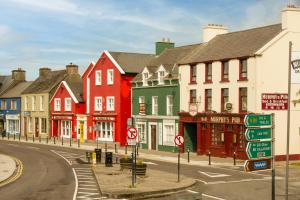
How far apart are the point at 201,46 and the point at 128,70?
12.0 meters

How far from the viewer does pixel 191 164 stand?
38.6m

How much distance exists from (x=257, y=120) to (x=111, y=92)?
47.5m

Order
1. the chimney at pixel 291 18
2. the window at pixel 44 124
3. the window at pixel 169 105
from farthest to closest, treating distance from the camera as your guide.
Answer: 1. the window at pixel 44 124
2. the window at pixel 169 105
3. the chimney at pixel 291 18

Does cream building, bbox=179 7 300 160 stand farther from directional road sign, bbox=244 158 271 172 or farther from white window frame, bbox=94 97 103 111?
directional road sign, bbox=244 158 271 172

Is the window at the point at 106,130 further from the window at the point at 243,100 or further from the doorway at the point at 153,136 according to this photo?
the window at the point at 243,100

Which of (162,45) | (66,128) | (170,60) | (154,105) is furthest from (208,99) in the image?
(66,128)

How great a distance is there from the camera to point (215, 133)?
144 feet

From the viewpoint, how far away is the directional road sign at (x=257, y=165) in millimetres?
13719

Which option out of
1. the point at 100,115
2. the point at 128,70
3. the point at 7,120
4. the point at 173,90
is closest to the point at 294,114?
the point at 173,90

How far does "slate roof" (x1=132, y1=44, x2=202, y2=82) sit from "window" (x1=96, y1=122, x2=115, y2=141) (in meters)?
7.85

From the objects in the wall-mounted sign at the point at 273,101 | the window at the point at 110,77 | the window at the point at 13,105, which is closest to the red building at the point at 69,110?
the window at the point at 110,77

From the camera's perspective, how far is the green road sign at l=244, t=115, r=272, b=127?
13845 mm

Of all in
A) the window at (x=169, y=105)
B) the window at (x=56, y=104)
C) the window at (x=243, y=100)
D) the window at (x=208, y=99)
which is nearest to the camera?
the window at (x=243, y=100)

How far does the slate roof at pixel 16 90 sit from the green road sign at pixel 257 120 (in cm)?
7208
